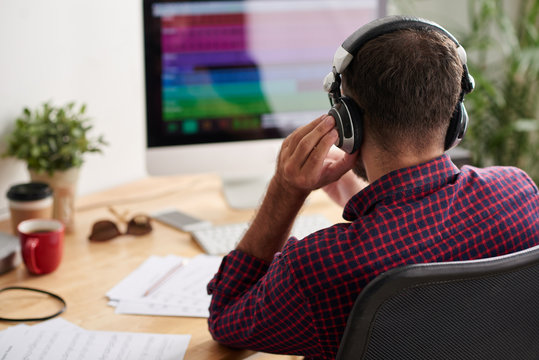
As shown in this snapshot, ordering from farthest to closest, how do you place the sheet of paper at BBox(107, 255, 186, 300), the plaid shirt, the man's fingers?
the sheet of paper at BBox(107, 255, 186, 300) < the man's fingers < the plaid shirt

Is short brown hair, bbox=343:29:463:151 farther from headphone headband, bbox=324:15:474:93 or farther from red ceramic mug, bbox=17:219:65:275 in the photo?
red ceramic mug, bbox=17:219:65:275

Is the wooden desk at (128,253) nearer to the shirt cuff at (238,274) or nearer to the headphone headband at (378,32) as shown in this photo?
the shirt cuff at (238,274)

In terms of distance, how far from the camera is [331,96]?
3.12 ft

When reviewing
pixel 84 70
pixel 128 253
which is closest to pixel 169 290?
pixel 128 253

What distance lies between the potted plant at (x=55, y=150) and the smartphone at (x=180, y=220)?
0.22 meters

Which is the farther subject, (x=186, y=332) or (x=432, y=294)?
(x=186, y=332)

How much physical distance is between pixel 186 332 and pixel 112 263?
333 millimetres

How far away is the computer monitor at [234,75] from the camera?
1537 millimetres

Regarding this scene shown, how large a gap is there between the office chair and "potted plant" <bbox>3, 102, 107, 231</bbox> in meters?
0.93

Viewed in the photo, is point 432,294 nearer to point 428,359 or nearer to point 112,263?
point 428,359

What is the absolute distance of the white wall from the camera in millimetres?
1486

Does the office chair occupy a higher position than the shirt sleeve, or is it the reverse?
the office chair

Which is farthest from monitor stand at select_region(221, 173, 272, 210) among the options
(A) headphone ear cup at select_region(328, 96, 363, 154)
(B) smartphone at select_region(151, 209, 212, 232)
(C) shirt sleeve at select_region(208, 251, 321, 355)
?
(A) headphone ear cup at select_region(328, 96, 363, 154)

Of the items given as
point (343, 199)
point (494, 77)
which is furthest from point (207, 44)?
point (494, 77)
